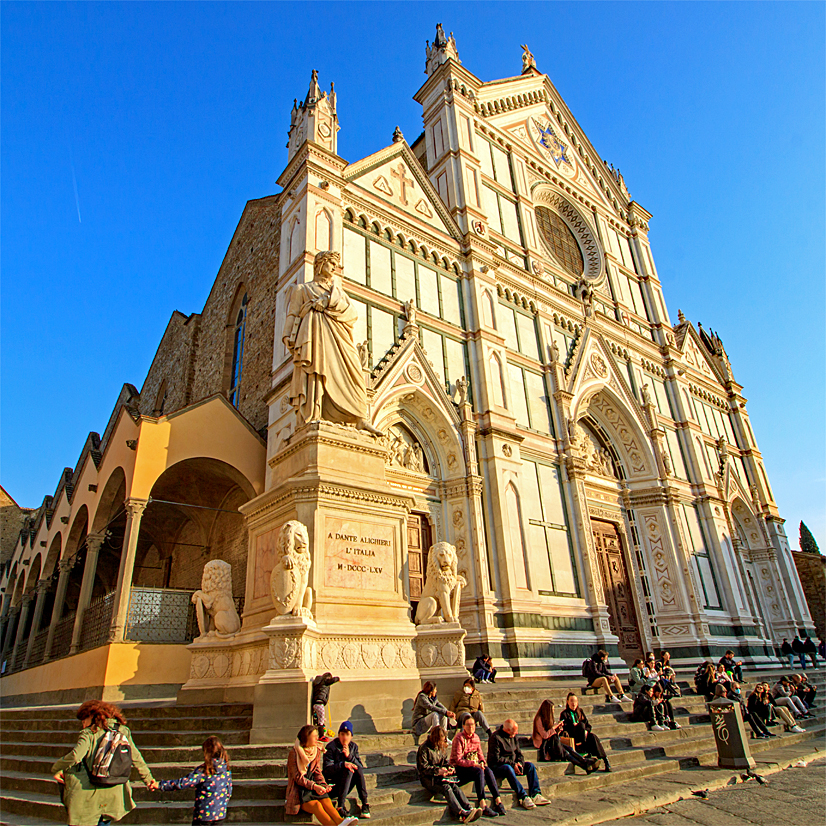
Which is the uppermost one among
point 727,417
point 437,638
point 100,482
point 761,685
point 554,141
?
point 554,141

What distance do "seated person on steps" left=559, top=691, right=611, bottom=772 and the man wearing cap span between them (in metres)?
2.92

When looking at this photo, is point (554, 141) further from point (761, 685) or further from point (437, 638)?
point (437, 638)

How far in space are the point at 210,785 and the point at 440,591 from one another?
3821mm

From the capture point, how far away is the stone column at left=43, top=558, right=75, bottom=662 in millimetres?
13781

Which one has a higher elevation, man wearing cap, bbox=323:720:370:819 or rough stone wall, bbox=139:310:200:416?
rough stone wall, bbox=139:310:200:416

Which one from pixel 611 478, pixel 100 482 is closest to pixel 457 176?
pixel 611 478

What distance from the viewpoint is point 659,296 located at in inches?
982

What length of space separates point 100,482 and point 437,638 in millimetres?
A: 10027

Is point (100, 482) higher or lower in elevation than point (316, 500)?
higher

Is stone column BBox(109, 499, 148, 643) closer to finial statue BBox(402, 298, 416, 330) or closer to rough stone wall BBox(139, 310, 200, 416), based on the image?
finial statue BBox(402, 298, 416, 330)

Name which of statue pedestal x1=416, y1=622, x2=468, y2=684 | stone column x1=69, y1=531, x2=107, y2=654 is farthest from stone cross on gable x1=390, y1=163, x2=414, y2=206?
statue pedestal x1=416, y1=622, x2=468, y2=684

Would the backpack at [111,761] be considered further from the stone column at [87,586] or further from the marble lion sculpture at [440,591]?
the stone column at [87,586]

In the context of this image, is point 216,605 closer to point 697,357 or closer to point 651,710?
point 651,710

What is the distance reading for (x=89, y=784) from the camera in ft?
12.0
